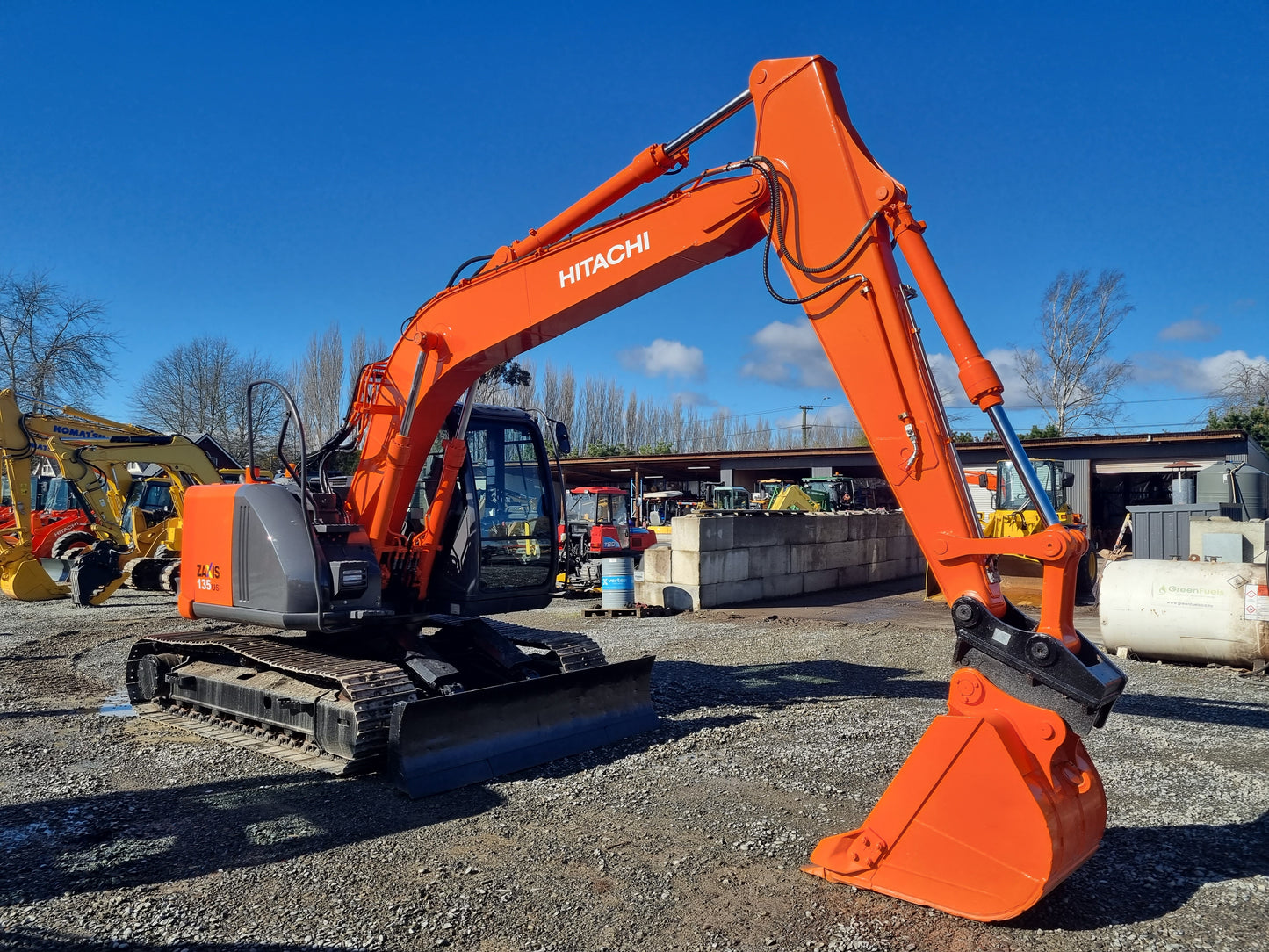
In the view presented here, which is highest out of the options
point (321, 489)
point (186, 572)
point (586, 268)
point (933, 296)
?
point (586, 268)

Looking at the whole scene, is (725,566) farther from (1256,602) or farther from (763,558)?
(1256,602)

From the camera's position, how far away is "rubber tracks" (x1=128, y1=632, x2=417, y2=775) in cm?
564

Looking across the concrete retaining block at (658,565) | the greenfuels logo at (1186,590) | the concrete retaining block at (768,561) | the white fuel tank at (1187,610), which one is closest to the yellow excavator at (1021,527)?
the white fuel tank at (1187,610)

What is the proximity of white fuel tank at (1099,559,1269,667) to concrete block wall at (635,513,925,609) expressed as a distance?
18.6 ft

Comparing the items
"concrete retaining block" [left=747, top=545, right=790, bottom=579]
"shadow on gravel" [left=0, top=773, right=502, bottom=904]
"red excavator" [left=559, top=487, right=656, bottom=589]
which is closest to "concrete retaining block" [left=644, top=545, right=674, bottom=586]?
"red excavator" [left=559, top=487, right=656, bottom=589]

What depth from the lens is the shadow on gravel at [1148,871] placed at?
12.3 feet

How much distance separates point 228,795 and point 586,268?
149 inches

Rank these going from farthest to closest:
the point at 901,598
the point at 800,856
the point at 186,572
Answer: the point at 901,598 → the point at 186,572 → the point at 800,856

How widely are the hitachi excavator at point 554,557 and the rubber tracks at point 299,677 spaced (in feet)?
0.08

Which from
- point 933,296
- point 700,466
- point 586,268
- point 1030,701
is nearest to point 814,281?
point 933,296

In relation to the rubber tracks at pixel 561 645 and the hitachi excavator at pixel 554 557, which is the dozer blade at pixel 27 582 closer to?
the hitachi excavator at pixel 554 557

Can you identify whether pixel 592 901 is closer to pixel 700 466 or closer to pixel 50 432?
pixel 50 432

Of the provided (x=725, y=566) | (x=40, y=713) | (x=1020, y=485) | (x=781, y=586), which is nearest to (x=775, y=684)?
(x=725, y=566)

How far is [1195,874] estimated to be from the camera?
418cm
